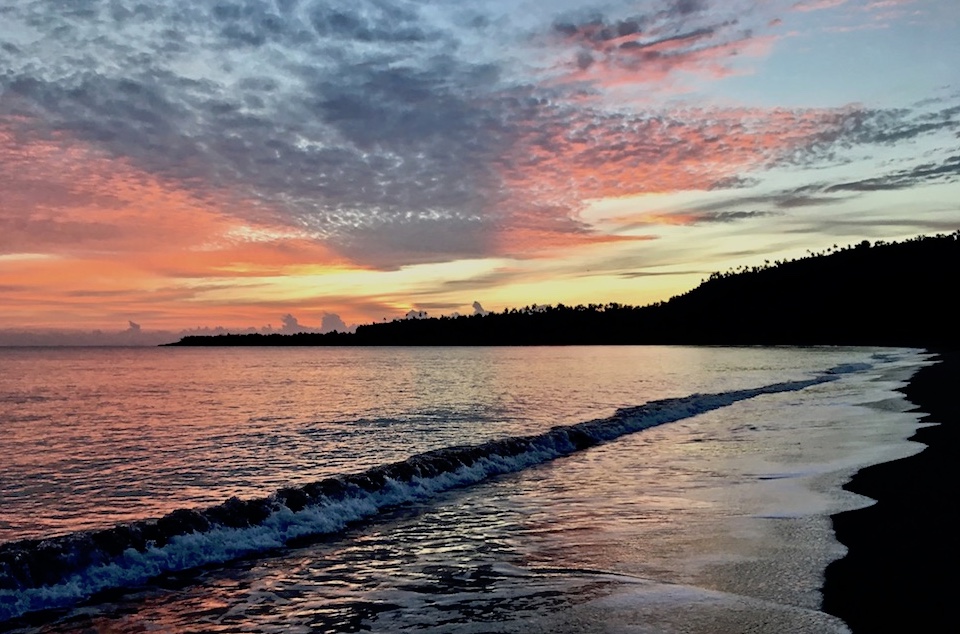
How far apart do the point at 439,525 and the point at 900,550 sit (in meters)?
6.73

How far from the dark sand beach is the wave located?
7894 millimetres

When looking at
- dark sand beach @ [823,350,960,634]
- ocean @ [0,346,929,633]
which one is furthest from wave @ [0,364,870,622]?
dark sand beach @ [823,350,960,634]

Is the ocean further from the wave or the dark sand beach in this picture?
the dark sand beach

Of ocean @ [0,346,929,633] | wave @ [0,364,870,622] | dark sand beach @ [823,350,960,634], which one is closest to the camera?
dark sand beach @ [823,350,960,634]

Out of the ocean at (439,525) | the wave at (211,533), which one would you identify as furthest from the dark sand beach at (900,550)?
the wave at (211,533)

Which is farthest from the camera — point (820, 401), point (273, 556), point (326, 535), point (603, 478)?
point (820, 401)

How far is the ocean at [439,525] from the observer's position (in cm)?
766

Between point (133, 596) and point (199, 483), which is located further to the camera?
point (199, 483)

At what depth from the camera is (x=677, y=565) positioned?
8.78m

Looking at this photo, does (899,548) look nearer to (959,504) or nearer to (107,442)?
(959,504)

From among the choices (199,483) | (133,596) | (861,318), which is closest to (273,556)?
(133,596)

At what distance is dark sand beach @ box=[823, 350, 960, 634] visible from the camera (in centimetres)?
684

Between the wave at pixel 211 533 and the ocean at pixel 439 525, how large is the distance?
0.12 feet

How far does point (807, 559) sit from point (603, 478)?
749 centimetres
